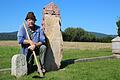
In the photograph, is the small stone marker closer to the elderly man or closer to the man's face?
the elderly man

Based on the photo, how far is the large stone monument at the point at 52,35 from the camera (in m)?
10.4

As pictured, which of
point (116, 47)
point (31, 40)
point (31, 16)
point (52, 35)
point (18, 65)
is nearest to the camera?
point (18, 65)

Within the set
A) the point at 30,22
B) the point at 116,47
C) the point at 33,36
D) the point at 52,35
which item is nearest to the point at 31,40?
the point at 33,36

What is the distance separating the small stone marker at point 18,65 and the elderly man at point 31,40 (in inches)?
18.7

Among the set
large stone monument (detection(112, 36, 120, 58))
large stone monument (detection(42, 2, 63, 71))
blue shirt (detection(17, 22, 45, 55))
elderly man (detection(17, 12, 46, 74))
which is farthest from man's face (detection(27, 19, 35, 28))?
large stone monument (detection(112, 36, 120, 58))

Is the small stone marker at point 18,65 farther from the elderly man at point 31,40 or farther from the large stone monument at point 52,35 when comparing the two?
the large stone monument at point 52,35

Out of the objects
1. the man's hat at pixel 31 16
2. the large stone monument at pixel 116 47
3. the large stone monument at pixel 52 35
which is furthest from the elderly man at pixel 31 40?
the large stone monument at pixel 116 47

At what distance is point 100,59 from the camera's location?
567 inches

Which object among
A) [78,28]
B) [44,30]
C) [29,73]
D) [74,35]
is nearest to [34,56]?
[29,73]

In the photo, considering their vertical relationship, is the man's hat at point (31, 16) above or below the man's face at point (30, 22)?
above

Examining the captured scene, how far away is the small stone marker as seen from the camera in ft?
29.0

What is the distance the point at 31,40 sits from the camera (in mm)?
9703

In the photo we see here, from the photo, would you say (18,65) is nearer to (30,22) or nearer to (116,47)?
(30,22)

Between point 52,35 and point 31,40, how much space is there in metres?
1.00
